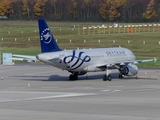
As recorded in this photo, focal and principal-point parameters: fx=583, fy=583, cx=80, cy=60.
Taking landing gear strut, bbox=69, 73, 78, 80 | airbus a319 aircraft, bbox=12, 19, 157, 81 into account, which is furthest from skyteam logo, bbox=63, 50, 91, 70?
landing gear strut, bbox=69, 73, 78, 80

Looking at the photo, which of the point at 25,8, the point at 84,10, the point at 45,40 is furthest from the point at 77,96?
the point at 84,10

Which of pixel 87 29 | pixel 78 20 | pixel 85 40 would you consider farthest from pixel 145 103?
pixel 78 20

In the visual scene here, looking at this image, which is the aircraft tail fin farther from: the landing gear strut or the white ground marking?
the white ground marking

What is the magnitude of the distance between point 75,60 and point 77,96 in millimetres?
11784

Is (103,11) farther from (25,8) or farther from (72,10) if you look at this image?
(25,8)

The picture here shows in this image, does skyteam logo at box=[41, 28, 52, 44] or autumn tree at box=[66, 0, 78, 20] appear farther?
autumn tree at box=[66, 0, 78, 20]

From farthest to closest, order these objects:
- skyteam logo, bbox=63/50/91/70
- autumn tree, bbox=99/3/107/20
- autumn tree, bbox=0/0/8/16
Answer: autumn tree, bbox=0/0/8/16 → autumn tree, bbox=99/3/107/20 → skyteam logo, bbox=63/50/91/70

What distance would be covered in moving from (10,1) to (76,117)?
130554 millimetres

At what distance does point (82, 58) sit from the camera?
5147 centimetres

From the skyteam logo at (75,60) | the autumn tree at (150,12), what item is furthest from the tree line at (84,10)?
the skyteam logo at (75,60)

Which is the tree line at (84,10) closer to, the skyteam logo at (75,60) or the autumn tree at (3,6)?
the autumn tree at (3,6)

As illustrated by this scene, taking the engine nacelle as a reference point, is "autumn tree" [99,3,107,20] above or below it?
above

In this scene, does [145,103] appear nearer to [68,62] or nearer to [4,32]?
[68,62]

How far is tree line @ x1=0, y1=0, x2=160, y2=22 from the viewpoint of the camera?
495 feet
